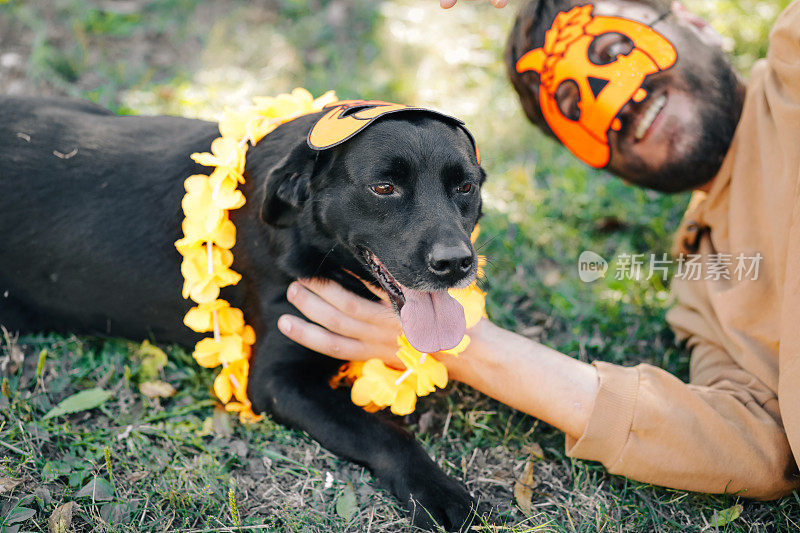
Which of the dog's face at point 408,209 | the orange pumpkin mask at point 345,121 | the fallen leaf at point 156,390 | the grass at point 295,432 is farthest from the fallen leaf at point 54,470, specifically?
the orange pumpkin mask at point 345,121

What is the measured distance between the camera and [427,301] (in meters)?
2.32

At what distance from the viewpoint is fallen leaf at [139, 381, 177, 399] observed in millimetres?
2750

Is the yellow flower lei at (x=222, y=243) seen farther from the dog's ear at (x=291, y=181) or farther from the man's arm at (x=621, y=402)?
the man's arm at (x=621, y=402)

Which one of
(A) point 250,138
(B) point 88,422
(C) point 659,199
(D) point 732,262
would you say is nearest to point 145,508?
(B) point 88,422

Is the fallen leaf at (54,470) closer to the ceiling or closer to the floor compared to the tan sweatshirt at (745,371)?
closer to the floor

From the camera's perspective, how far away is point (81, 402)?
2.65 m

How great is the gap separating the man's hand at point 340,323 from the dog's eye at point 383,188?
412 millimetres

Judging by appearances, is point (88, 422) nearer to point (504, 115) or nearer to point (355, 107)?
point (355, 107)

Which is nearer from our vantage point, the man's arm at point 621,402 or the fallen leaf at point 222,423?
the man's arm at point 621,402

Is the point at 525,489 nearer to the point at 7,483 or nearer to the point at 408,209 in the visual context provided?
the point at 408,209

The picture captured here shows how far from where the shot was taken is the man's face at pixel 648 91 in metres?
2.88

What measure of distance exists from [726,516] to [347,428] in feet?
4.30

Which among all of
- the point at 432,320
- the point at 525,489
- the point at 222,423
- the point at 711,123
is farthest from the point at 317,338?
the point at 711,123

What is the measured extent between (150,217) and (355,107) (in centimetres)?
94
